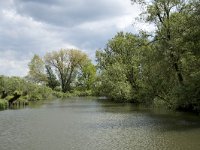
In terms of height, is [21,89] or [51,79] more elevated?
[51,79]

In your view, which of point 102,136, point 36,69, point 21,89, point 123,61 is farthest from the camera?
point 36,69

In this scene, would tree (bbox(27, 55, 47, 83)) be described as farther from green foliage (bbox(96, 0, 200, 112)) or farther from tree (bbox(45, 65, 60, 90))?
green foliage (bbox(96, 0, 200, 112))

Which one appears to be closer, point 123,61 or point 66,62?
point 123,61

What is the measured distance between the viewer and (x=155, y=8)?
38000mm

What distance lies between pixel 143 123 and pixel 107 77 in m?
38.8

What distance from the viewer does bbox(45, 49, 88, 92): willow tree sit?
348 ft

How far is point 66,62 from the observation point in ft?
353

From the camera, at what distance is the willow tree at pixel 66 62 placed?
106 m

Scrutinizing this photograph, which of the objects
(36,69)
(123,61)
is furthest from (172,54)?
(36,69)

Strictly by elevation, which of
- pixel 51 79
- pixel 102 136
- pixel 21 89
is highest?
pixel 51 79

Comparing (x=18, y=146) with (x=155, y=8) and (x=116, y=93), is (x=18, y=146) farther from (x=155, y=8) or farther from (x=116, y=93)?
(x=116, y=93)

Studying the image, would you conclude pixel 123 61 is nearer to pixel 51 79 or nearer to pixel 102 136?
pixel 51 79

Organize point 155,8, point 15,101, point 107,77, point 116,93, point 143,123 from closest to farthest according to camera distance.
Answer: point 143,123
point 155,8
point 15,101
point 116,93
point 107,77

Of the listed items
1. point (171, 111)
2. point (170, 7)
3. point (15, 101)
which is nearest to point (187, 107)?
point (171, 111)
